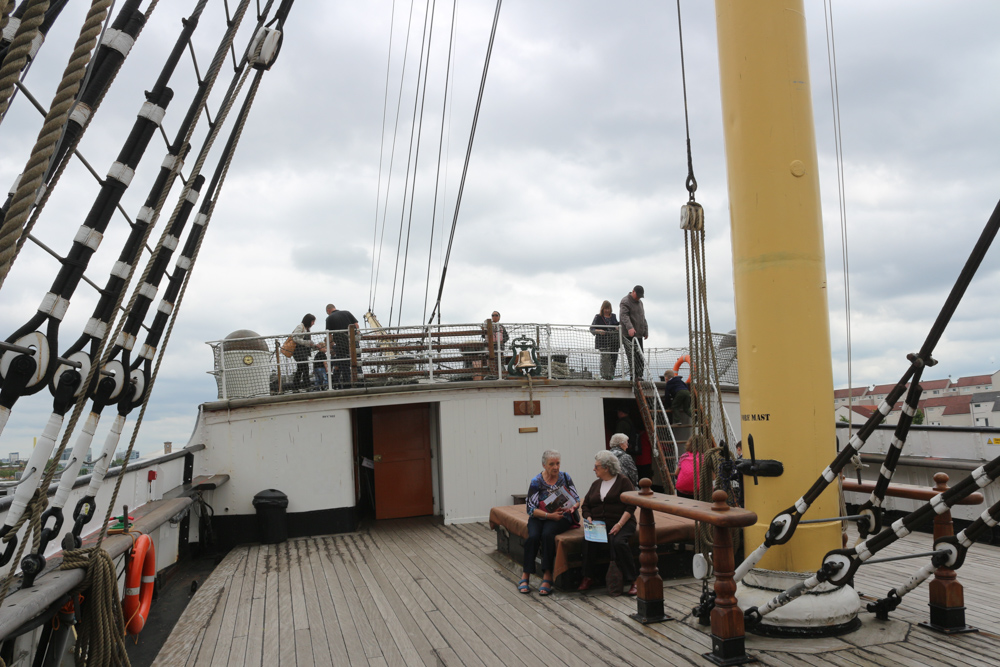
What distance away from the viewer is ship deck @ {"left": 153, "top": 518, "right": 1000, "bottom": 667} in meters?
3.85

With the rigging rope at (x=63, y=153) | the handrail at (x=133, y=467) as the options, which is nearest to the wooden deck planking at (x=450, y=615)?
the handrail at (x=133, y=467)

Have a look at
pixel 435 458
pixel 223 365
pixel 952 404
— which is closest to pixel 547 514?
pixel 435 458

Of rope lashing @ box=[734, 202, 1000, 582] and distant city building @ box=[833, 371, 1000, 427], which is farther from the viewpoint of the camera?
distant city building @ box=[833, 371, 1000, 427]

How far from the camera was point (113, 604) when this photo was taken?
11.2ft

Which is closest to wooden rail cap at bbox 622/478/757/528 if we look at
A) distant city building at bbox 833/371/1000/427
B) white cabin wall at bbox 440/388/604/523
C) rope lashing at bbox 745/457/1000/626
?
rope lashing at bbox 745/457/1000/626

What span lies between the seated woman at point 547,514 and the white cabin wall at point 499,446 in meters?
3.59

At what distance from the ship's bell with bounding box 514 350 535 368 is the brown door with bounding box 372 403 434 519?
1.79 metres

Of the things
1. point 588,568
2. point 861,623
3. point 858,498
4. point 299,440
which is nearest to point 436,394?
point 299,440

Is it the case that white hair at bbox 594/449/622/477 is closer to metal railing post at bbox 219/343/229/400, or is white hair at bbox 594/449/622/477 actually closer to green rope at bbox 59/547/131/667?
green rope at bbox 59/547/131/667

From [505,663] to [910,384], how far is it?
2.94m

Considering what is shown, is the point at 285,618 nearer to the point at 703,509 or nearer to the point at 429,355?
the point at 703,509

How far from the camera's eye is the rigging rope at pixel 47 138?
1.97 meters

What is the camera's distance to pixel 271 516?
8805 millimetres

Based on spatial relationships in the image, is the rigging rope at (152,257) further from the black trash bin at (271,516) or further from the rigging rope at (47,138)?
the black trash bin at (271,516)
